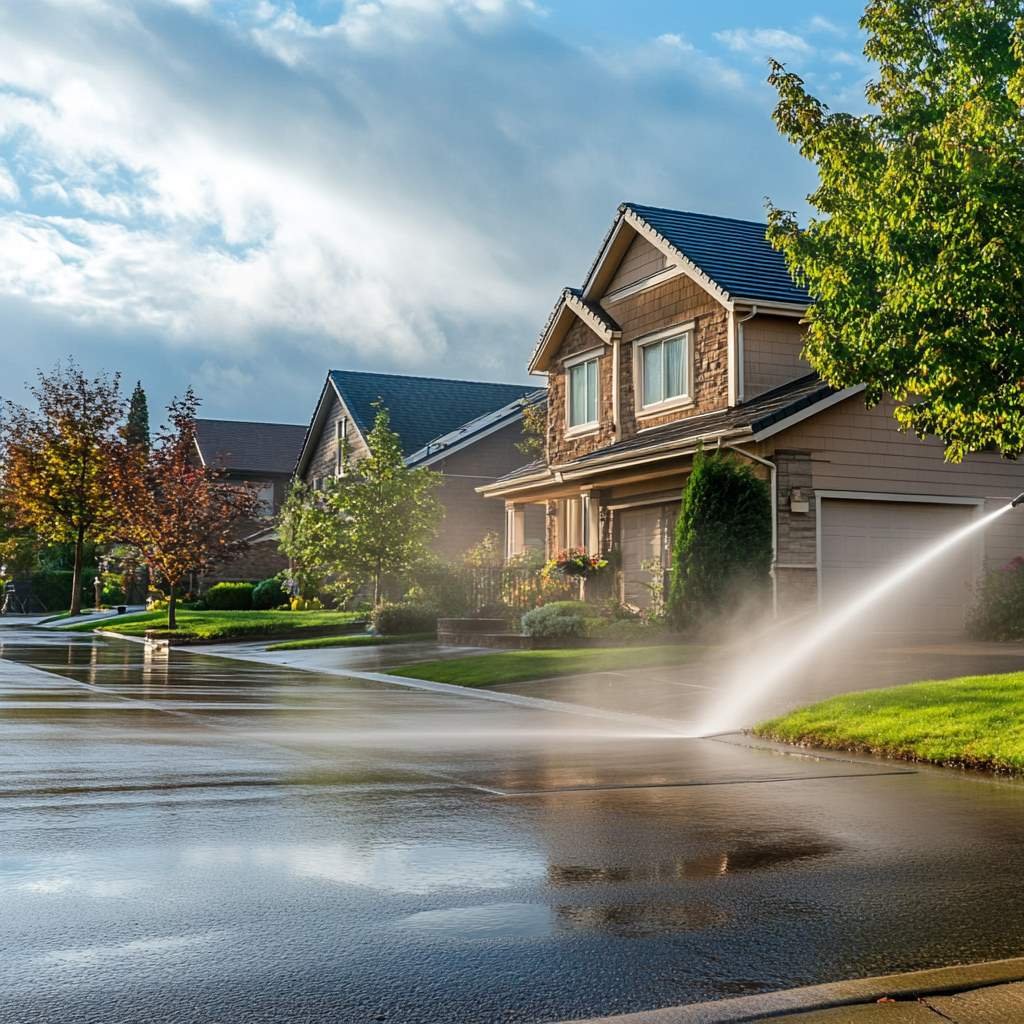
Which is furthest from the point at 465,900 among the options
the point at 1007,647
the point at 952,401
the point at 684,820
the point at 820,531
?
the point at 820,531

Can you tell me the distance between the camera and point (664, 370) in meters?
27.8

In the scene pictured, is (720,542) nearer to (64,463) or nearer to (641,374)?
(641,374)

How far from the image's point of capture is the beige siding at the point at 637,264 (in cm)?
2823

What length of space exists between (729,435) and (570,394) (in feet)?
30.2

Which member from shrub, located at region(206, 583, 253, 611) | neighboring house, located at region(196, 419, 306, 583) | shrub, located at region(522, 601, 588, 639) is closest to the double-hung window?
shrub, located at region(522, 601, 588, 639)

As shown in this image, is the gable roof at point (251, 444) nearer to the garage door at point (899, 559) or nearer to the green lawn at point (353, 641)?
the green lawn at point (353, 641)

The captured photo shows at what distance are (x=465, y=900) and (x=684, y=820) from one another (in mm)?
2406

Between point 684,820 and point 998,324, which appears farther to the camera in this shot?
point 998,324

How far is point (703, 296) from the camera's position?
86.9ft

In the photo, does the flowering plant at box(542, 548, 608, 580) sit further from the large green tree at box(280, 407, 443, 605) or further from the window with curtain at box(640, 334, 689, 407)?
the large green tree at box(280, 407, 443, 605)

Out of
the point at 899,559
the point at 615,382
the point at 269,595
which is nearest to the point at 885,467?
the point at 899,559

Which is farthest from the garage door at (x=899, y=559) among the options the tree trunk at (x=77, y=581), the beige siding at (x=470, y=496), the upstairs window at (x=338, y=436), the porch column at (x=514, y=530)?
the tree trunk at (x=77, y=581)

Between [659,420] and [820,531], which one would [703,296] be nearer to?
[659,420]

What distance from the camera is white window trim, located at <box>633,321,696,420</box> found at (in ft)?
88.0
